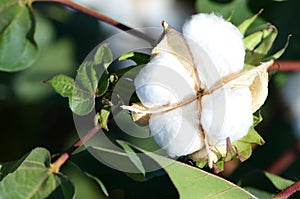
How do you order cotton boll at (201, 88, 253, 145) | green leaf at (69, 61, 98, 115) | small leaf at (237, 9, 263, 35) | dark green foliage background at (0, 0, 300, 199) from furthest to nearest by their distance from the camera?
dark green foliage background at (0, 0, 300, 199) → small leaf at (237, 9, 263, 35) → green leaf at (69, 61, 98, 115) → cotton boll at (201, 88, 253, 145)

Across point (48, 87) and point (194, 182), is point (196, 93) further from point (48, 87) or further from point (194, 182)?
point (48, 87)

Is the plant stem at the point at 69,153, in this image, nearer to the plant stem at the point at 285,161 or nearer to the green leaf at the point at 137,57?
the green leaf at the point at 137,57

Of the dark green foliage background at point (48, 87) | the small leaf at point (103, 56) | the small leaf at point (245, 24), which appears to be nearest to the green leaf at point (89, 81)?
the small leaf at point (103, 56)

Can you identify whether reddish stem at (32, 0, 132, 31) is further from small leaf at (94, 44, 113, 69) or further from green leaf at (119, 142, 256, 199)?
green leaf at (119, 142, 256, 199)

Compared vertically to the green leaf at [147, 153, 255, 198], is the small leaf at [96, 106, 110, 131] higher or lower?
higher

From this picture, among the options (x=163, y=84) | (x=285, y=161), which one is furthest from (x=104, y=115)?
(x=285, y=161)

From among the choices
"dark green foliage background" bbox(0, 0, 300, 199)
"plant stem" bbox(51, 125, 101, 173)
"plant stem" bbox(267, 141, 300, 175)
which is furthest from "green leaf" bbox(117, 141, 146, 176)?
"plant stem" bbox(267, 141, 300, 175)

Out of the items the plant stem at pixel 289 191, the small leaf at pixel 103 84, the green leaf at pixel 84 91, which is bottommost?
the plant stem at pixel 289 191

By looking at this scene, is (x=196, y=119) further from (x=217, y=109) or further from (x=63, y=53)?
(x=63, y=53)
